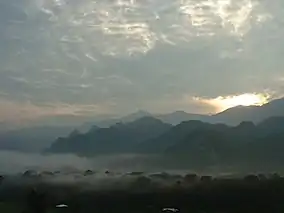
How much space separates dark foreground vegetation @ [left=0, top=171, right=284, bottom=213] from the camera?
292 ft

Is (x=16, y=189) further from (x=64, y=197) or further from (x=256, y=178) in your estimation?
(x=256, y=178)

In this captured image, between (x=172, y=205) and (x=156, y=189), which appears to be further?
(x=156, y=189)

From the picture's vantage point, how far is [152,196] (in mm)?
112750

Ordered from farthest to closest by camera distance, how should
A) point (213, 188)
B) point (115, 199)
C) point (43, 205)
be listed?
point (213, 188)
point (115, 199)
point (43, 205)

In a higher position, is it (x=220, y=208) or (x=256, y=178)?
(x=256, y=178)

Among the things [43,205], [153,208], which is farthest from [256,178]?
[43,205]

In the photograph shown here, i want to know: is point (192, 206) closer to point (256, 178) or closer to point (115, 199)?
point (115, 199)

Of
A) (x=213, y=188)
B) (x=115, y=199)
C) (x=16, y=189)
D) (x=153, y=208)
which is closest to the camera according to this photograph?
(x=153, y=208)

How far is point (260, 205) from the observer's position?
92.0m

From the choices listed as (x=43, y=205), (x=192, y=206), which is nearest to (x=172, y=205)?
(x=192, y=206)

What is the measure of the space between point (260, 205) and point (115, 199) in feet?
104

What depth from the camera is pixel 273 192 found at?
10206cm

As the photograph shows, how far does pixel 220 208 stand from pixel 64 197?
1411 inches

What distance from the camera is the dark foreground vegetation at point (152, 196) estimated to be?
89.1 metres
